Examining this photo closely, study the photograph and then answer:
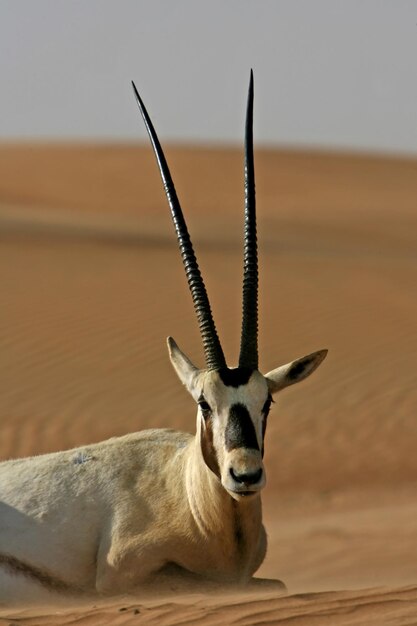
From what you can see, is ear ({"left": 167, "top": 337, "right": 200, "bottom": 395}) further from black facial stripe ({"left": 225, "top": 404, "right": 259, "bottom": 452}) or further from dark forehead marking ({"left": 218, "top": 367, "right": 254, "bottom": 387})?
black facial stripe ({"left": 225, "top": 404, "right": 259, "bottom": 452})

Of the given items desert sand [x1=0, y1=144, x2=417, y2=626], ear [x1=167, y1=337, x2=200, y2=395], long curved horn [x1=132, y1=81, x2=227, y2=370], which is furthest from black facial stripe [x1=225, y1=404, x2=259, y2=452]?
desert sand [x1=0, y1=144, x2=417, y2=626]

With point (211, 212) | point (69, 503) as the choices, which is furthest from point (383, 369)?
point (211, 212)

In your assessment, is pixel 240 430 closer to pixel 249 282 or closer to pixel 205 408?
pixel 205 408

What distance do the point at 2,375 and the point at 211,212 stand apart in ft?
98.7

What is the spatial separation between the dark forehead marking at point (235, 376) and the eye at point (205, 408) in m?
0.17

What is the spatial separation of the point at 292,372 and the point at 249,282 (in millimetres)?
655

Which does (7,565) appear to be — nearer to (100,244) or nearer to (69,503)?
(69,503)

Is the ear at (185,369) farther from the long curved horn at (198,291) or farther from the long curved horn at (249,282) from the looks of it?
the long curved horn at (249,282)

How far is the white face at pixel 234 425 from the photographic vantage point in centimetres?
654

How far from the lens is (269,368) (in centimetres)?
1780

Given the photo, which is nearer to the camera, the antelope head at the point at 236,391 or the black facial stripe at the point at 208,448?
the antelope head at the point at 236,391

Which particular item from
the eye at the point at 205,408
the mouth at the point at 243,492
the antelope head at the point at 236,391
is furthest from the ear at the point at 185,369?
the mouth at the point at 243,492

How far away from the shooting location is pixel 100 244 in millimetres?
28203

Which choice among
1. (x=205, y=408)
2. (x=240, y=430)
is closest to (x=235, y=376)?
(x=205, y=408)
